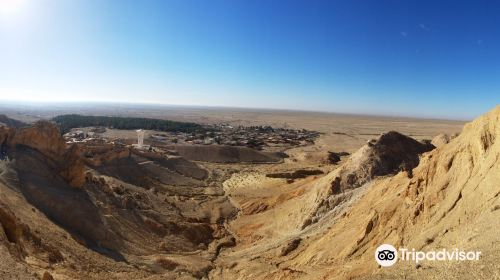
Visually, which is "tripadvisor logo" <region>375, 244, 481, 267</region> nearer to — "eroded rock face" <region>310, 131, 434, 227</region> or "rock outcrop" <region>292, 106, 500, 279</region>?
"rock outcrop" <region>292, 106, 500, 279</region>

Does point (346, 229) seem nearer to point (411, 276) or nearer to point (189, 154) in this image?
point (411, 276)

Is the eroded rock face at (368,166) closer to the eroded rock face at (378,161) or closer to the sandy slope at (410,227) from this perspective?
the eroded rock face at (378,161)

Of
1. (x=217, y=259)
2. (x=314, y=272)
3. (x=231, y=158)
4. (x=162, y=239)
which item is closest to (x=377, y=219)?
(x=314, y=272)

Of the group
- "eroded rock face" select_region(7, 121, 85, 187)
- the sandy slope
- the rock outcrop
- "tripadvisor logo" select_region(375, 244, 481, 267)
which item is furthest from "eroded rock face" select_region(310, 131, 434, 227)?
"eroded rock face" select_region(7, 121, 85, 187)

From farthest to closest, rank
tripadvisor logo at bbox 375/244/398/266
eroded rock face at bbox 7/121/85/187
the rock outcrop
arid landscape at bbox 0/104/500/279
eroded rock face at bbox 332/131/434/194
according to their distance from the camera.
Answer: eroded rock face at bbox 332/131/434/194, eroded rock face at bbox 7/121/85/187, arid landscape at bbox 0/104/500/279, tripadvisor logo at bbox 375/244/398/266, the rock outcrop

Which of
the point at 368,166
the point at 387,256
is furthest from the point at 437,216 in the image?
the point at 368,166

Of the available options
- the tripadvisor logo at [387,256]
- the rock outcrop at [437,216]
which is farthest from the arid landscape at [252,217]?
the tripadvisor logo at [387,256]
